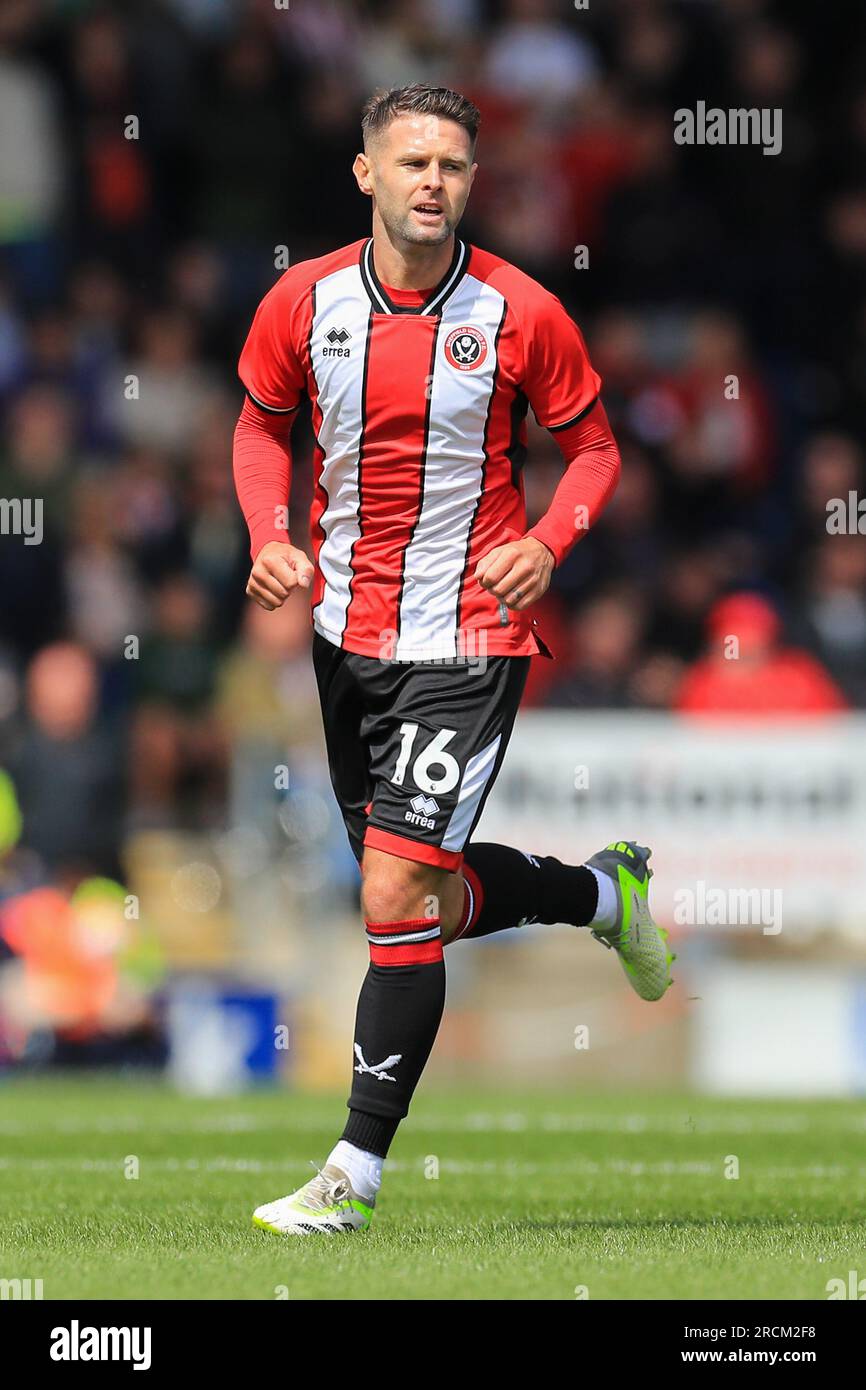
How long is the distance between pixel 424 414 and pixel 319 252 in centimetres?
940

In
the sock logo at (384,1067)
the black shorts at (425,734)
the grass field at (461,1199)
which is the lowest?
the grass field at (461,1199)

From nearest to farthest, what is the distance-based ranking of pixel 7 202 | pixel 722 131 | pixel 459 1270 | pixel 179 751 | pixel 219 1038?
pixel 459 1270
pixel 219 1038
pixel 179 751
pixel 7 202
pixel 722 131

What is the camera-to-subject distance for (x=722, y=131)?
50.1 feet

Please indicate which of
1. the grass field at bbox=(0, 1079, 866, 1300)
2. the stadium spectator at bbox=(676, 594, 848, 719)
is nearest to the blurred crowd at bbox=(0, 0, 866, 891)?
the stadium spectator at bbox=(676, 594, 848, 719)

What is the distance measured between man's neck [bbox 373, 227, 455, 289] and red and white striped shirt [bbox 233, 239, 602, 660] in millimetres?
25

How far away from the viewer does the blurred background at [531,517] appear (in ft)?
36.3

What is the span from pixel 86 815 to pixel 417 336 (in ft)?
20.7

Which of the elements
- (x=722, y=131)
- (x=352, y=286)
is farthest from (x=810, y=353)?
(x=352, y=286)

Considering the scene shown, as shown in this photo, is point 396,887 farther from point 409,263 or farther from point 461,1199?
point 409,263

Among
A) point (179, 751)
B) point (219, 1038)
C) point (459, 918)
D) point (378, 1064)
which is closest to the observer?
point (378, 1064)

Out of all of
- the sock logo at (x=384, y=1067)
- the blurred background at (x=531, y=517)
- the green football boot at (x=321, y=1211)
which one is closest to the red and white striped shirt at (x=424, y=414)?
the sock logo at (x=384, y=1067)

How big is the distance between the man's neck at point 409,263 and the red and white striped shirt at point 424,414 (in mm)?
25

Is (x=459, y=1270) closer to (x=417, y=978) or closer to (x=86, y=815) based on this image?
(x=417, y=978)

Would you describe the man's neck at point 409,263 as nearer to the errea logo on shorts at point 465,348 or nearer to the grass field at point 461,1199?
the errea logo on shorts at point 465,348
